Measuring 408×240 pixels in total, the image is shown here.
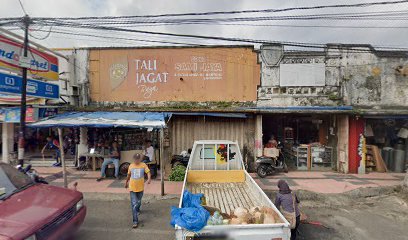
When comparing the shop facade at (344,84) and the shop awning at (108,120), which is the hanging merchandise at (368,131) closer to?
the shop facade at (344,84)

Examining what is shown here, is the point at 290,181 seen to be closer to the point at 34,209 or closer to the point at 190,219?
the point at 190,219

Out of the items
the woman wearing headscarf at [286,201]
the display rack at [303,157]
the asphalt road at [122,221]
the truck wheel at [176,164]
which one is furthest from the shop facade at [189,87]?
the woman wearing headscarf at [286,201]

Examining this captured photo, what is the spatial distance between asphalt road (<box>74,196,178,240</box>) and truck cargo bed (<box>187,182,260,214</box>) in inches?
44.6

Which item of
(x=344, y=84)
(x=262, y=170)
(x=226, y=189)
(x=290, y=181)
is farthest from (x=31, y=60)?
(x=344, y=84)

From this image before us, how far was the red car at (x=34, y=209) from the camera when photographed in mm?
3311

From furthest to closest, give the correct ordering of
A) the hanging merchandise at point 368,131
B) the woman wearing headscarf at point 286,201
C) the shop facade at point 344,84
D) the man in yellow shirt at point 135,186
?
1. the hanging merchandise at point 368,131
2. the shop facade at point 344,84
3. the man in yellow shirt at point 135,186
4. the woman wearing headscarf at point 286,201

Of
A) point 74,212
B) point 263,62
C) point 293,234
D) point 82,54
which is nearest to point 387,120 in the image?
point 263,62

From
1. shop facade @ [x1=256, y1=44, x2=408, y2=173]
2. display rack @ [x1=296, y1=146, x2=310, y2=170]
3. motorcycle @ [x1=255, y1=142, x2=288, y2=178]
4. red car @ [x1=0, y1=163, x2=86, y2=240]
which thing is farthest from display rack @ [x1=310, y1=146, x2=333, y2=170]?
red car @ [x1=0, y1=163, x2=86, y2=240]

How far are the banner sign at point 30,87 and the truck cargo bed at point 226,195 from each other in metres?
6.89

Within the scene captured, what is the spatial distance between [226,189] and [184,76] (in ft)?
22.1

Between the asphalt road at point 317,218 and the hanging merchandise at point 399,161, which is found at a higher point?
the hanging merchandise at point 399,161

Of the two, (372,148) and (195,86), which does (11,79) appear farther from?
(372,148)

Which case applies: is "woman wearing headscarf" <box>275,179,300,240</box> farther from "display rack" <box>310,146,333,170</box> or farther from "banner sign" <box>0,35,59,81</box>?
"banner sign" <box>0,35,59,81</box>

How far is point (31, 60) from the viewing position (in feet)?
28.9
